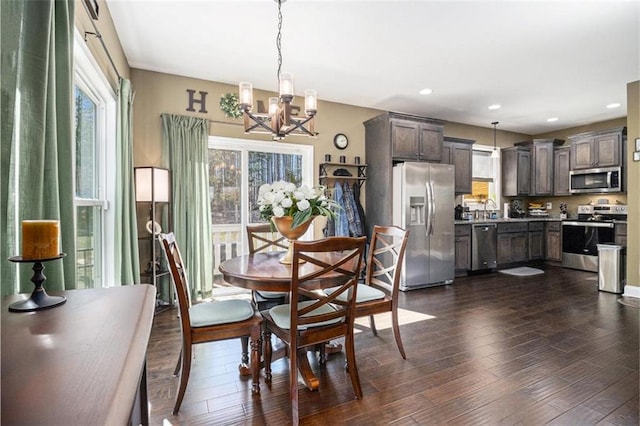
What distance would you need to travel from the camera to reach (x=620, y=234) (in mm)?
5070

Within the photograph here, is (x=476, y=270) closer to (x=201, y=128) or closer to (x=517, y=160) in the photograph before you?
(x=517, y=160)

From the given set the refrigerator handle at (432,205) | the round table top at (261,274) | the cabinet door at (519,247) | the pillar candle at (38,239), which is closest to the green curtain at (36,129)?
the pillar candle at (38,239)

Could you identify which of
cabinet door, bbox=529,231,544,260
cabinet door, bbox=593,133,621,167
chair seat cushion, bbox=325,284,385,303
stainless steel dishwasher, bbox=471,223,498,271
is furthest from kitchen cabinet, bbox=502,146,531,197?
chair seat cushion, bbox=325,284,385,303

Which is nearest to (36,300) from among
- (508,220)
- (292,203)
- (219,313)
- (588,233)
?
(219,313)

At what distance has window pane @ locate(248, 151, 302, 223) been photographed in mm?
4438

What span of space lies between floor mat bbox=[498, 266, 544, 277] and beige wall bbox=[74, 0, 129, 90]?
20.2ft

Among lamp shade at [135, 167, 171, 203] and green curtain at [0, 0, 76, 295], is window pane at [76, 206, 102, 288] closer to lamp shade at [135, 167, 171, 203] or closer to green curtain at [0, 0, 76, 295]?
lamp shade at [135, 167, 171, 203]

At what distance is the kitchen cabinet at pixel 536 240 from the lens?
6.09m

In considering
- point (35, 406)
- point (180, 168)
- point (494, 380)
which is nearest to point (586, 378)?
point (494, 380)

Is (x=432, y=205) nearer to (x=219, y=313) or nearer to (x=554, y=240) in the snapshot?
(x=554, y=240)

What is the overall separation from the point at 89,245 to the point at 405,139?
4.02 m

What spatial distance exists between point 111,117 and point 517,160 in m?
6.77

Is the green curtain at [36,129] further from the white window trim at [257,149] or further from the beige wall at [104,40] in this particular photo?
the white window trim at [257,149]

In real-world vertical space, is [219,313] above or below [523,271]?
above
